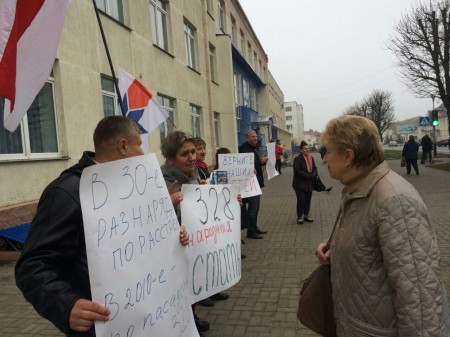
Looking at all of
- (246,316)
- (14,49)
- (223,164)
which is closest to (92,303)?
(14,49)

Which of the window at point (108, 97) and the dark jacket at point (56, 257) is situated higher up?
the window at point (108, 97)

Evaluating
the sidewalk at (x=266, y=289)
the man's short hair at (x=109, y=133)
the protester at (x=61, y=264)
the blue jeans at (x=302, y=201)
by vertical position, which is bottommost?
the sidewalk at (x=266, y=289)

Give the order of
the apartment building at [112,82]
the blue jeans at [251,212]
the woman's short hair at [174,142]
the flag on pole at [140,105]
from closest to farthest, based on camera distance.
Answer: the woman's short hair at [174,142] → the flag on pole at [140,105] → the apartment building at [112,82] → the blue jeans at [251,212]

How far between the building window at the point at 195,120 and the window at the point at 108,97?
5.69 m

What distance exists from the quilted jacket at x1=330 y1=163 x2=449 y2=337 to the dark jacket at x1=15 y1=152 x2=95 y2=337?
1.23m

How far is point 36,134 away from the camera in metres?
6.99

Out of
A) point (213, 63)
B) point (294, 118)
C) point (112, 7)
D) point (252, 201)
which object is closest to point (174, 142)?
point (252, 201)

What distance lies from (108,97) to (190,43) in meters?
7.95

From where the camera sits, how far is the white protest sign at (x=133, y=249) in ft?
5.26

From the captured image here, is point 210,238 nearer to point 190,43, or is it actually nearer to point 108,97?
point 108,97

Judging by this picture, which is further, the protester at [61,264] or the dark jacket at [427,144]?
the dark jacket at [427,144]

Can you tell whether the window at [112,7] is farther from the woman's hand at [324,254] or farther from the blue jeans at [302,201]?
the woman's hand at [324,254]

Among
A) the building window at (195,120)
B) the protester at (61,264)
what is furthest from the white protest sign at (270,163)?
the building window at (195,120)

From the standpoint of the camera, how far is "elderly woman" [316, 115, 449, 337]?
5.21 feet
